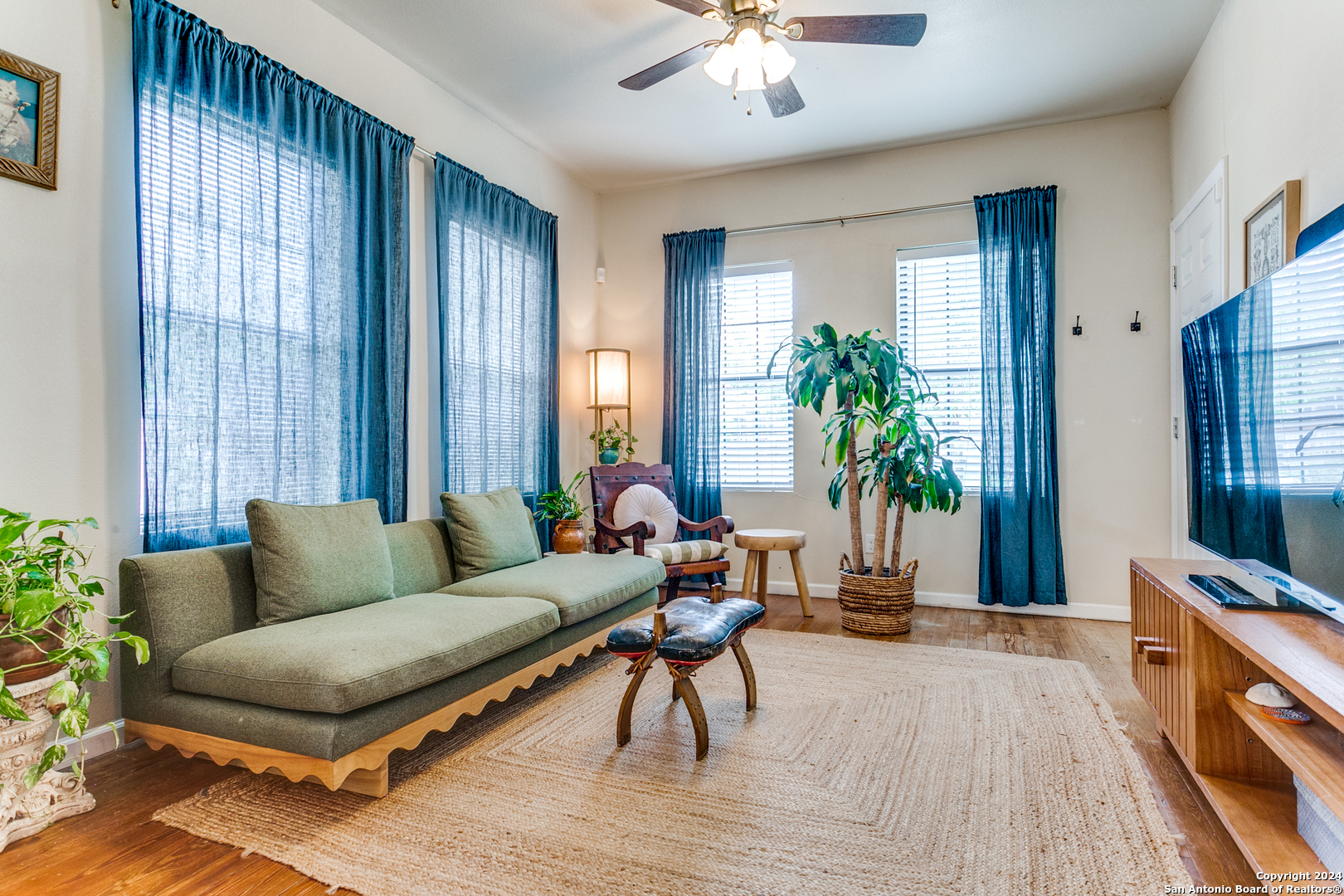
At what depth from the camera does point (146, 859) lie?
175 cm

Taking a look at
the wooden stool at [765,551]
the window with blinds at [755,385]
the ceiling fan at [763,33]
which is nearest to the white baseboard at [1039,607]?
the wooden stool at [765,551]

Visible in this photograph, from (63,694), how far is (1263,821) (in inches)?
114

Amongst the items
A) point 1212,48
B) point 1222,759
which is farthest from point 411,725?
point 1212,48

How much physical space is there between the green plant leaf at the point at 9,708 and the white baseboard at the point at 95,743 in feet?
1.95

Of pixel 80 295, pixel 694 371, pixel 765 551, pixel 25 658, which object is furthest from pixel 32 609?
pixel 694 371

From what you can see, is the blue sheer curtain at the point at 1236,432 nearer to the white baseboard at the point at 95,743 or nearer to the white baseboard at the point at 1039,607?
the white baseboard at the point at 1039,607

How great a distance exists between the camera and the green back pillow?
3391 mm

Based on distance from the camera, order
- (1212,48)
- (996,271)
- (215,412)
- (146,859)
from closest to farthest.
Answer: (146,859)
(215,412)
(1212,48)
(996,271)

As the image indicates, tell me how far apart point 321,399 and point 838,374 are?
103 inches

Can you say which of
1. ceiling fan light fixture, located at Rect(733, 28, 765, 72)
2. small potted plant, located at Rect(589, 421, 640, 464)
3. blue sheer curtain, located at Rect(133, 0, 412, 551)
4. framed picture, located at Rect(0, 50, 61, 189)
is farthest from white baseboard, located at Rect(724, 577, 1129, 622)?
framed picture, located at Rect(0, 50, 61, 189)

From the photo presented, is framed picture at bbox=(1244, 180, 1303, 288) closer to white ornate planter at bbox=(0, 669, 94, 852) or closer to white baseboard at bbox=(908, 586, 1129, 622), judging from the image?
white baseboard at bbox=(908, 586, 1129, 622)

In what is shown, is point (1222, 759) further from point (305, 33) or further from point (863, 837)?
point (305, 33)

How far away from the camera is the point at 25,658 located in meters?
1.81

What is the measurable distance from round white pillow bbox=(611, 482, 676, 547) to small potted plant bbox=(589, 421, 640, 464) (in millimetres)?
586
